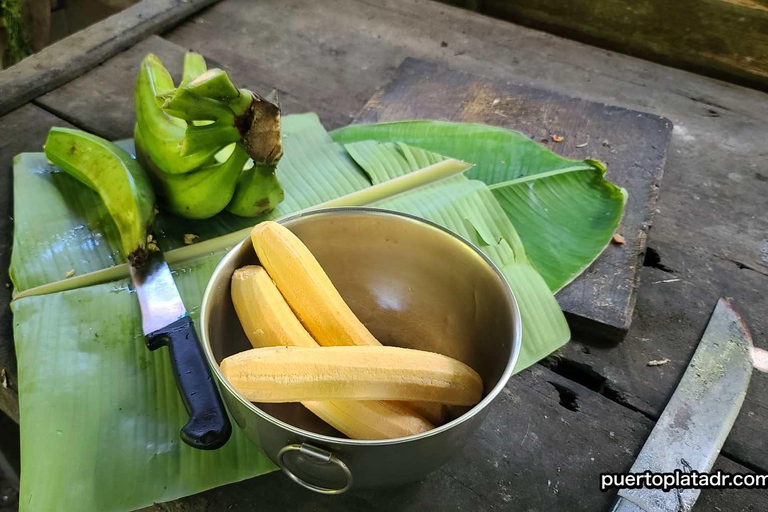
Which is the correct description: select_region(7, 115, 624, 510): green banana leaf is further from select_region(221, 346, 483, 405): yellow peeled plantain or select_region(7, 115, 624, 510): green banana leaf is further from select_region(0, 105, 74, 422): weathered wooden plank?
select_region(221, 346, 483, 405): yellow peeled plantain


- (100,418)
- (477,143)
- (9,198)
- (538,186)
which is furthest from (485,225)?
(9,198)

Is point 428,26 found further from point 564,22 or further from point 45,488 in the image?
point 45,488

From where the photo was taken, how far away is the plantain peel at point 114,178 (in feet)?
2.92

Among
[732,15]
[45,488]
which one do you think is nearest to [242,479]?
[45,488]

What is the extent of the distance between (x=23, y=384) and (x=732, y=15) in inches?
73.8

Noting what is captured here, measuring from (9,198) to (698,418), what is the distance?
1192 mm

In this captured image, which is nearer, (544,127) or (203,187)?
(203,187)

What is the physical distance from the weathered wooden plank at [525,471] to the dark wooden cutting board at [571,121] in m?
0.24

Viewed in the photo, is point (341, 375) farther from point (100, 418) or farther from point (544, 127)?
point (544, 127)

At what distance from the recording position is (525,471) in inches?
28.3

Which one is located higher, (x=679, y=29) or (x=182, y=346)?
(x=679, y=29)

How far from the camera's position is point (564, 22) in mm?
1859

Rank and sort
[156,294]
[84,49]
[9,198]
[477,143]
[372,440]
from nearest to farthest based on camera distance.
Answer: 1. [372,440]
2. [156,294]
3. [9,198]
4. [477,143]
5. [84,49]

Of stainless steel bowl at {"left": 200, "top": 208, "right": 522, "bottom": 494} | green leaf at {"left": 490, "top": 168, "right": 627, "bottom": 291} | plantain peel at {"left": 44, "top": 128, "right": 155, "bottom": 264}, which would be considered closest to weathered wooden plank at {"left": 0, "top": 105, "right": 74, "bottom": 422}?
plantain peel at {"left": 44, "top": 128, "right": 155, "bottom": 264}
